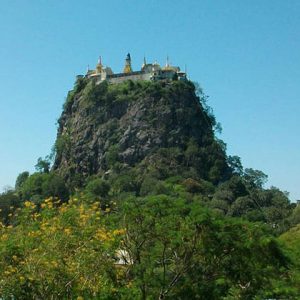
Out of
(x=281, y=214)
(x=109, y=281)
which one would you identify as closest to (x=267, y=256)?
(x=109, y=281)

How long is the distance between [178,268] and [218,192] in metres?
73.3

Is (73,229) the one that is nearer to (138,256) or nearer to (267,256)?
(138,256)

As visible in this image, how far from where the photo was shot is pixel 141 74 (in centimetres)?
10744

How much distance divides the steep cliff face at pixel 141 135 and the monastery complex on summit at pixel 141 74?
6.24ft

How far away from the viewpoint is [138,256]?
14.2m

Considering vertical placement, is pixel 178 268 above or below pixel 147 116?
below

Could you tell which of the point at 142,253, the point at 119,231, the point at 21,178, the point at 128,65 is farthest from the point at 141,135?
the point at 119,231

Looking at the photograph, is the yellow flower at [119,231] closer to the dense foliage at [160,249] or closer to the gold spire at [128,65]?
the dense foliage at [160,249]

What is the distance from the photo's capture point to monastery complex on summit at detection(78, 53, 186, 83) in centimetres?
10538

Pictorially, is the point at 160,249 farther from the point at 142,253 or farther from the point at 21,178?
the point at 21,178

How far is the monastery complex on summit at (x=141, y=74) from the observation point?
346ft

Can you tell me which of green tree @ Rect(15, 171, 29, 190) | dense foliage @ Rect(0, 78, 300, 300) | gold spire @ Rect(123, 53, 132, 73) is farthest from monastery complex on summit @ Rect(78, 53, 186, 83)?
dense foliage @ Rect(0, 78, 300, 300)

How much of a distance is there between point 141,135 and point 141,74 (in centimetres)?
1290

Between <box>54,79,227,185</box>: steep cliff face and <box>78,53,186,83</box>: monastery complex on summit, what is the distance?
1.90m
